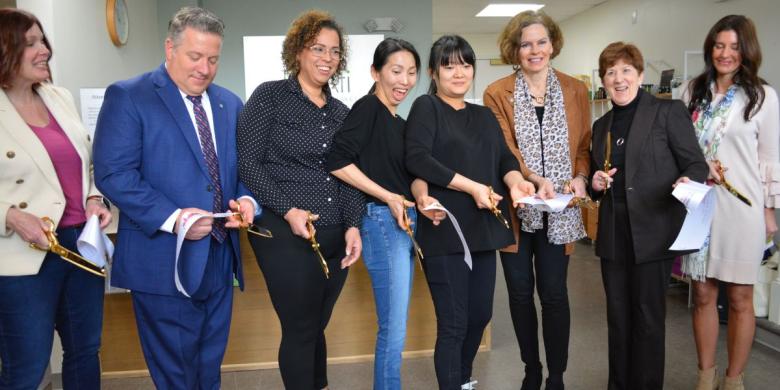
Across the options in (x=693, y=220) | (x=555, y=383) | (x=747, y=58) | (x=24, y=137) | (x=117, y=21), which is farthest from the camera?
(x=117, y=21)

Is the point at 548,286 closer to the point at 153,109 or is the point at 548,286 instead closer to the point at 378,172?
the point at 378,172

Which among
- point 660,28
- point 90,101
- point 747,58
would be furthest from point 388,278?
point 660,28

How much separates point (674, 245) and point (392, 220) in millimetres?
1122

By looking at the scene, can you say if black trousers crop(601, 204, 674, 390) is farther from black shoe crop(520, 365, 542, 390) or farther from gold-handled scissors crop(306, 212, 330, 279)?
gold-handled scissors crop(306, 212, 330, 279)

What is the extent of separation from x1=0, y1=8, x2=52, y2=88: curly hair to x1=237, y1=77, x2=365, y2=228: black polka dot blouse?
2.40 ft

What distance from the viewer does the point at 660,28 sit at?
7.53 meters

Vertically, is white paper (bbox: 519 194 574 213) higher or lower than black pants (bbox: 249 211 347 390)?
higher

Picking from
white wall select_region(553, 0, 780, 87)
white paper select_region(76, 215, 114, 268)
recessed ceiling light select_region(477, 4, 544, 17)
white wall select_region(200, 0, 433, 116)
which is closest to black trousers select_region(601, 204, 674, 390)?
white paper select_region(76, 215, 114, 268)

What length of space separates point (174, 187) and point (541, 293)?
1.61 metres

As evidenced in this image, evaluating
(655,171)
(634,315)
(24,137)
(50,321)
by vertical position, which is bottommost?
(634,315)

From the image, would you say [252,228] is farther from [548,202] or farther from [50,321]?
[548,202]

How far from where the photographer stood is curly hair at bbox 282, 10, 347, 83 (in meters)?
2.00

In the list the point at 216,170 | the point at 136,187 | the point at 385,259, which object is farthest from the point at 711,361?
the point at 136,187

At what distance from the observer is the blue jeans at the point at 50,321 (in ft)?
6.07
